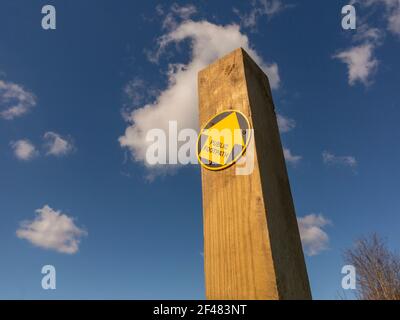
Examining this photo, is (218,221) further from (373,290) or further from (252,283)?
(373,290)

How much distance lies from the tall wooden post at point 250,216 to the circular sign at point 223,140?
0.03m

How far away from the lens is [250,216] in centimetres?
104

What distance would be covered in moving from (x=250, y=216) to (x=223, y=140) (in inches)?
13.0

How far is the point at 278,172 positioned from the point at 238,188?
0.73ft

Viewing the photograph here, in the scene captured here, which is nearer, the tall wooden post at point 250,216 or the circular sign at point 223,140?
the tall wooden post at point 250,216

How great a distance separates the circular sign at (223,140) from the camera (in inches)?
46.3

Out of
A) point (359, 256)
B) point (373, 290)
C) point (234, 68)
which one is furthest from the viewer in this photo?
point (359, 256)

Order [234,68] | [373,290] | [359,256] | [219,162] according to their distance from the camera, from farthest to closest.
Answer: [359,256]
[373,290]
[234,68]
[219,162]

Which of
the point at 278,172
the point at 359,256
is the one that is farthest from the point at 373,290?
the point at 278,172

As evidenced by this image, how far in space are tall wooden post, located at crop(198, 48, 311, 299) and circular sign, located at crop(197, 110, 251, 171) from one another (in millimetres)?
27

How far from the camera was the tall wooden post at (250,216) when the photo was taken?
967mm

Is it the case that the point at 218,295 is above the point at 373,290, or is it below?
below
